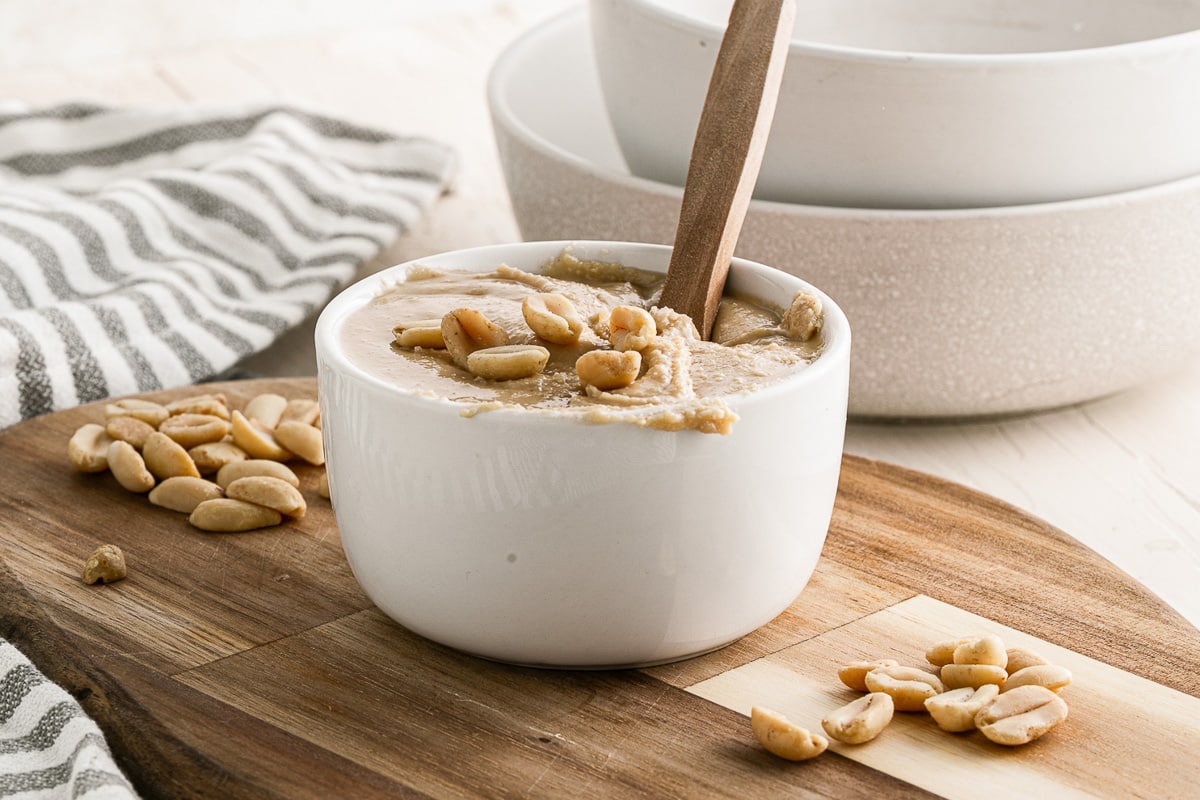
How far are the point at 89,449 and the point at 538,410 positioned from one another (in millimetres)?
483

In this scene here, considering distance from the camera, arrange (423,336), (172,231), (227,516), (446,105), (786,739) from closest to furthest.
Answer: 1. (786,739)
2. (423,336)
3. (227,516)
4. (172,231)
5. (446,105)

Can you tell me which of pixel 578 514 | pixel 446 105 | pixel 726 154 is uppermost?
pixel 726 154

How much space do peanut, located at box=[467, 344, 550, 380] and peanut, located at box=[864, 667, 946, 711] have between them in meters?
0.26

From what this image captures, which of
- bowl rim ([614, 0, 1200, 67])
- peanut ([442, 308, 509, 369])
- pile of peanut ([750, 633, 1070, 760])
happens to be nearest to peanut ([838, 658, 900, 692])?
pile of peanut ([750, 633, 1070, 760])

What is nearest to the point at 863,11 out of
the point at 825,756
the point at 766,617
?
the point at 766,617

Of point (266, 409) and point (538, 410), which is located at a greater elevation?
point (538, 410)

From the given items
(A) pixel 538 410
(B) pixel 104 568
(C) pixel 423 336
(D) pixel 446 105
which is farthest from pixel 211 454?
(D) pixel 446 105

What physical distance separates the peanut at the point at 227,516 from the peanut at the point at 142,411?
0.15 metres

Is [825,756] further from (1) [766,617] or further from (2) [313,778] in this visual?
(2) [313,778]

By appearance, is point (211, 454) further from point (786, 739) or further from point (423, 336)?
point (786, 739)

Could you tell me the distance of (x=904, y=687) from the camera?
2.65 ft

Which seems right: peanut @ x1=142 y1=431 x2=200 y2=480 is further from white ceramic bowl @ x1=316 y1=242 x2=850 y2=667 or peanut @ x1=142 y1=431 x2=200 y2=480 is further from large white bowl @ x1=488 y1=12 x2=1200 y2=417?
large white bowl @ x1=488 y1=12 x2=1200 y2=417

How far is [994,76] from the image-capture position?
1.12 m

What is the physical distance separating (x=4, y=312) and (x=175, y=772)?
707mm
